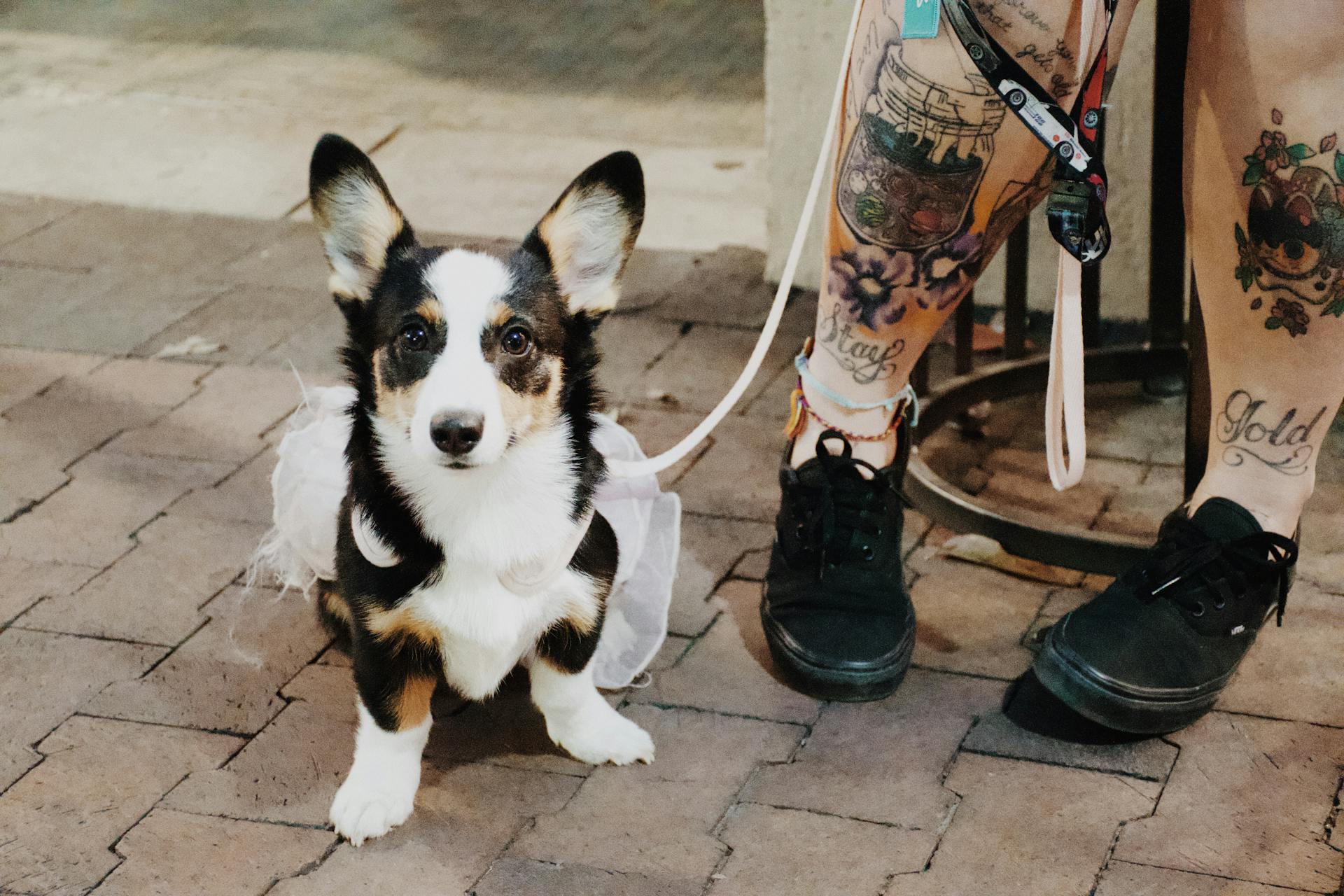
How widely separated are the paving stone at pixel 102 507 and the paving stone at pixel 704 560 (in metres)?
0.91

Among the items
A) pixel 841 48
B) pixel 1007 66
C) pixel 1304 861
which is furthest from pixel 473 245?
pixel 841 48

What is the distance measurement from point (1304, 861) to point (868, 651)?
608 mm

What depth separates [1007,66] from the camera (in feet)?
5.98

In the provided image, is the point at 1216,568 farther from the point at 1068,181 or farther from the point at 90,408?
the point at 90,408

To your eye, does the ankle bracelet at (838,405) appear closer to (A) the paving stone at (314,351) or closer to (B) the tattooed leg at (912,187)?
(B) the tattooed leg at (912,187)

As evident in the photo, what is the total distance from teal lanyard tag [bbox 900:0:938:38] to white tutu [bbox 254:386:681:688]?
67 cm

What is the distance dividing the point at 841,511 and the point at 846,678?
0.25 meters

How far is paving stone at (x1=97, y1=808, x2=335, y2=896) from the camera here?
5.72 feet

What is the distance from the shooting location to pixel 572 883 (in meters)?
1.74

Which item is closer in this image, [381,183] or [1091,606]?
[381,183]

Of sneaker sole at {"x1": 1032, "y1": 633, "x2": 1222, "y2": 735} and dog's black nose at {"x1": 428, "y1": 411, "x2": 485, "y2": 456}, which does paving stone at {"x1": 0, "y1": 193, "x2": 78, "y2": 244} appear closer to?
dog's black nose at {"x1": 428, "y1": 411, "x2": 485, "y2": 456}

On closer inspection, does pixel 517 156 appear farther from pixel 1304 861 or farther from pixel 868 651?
pixel 1304 861

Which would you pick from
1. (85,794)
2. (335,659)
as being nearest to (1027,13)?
(335,659)

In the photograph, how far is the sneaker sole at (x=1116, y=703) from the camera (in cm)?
192
